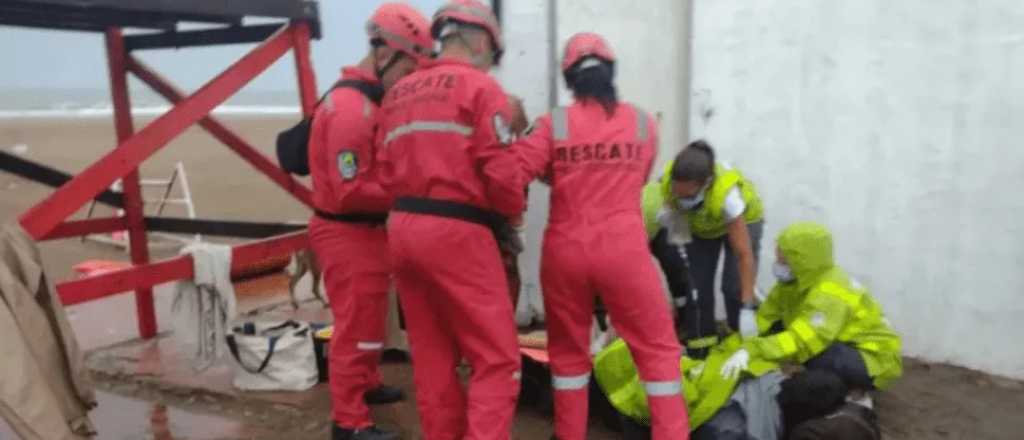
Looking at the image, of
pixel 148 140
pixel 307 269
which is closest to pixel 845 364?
pixel 148 140

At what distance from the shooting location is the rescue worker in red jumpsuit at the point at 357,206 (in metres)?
3.69

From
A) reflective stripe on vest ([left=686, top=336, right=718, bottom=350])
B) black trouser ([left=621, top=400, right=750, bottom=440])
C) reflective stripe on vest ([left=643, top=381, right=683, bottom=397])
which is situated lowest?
black trouser ([left=621, top=400, right=750, bottom=440])

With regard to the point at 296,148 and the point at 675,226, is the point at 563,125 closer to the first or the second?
the point at 675,226

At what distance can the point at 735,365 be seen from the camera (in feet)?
11.9

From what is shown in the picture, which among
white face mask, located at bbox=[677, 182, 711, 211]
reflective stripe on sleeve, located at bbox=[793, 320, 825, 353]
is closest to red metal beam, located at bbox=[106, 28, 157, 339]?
white face mask, located at bbox=[677, 182, 711, 211]

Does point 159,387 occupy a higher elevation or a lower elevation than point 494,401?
lower

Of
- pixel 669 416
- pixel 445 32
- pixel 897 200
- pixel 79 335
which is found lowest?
pixel 79 335

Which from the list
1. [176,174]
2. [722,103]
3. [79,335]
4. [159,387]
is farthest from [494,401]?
[176,174]

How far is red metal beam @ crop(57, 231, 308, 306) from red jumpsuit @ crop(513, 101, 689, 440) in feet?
6.43

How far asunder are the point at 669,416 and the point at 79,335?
4215 millimetres

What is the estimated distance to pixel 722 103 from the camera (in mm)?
5242

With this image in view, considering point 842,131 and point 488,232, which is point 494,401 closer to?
point 488,232

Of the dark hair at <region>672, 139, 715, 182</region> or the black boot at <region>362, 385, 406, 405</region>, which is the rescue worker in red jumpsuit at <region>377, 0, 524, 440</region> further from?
the black boot at <region>362, 385, 406, 405</region>

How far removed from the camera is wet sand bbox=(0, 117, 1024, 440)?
4.15 meters
